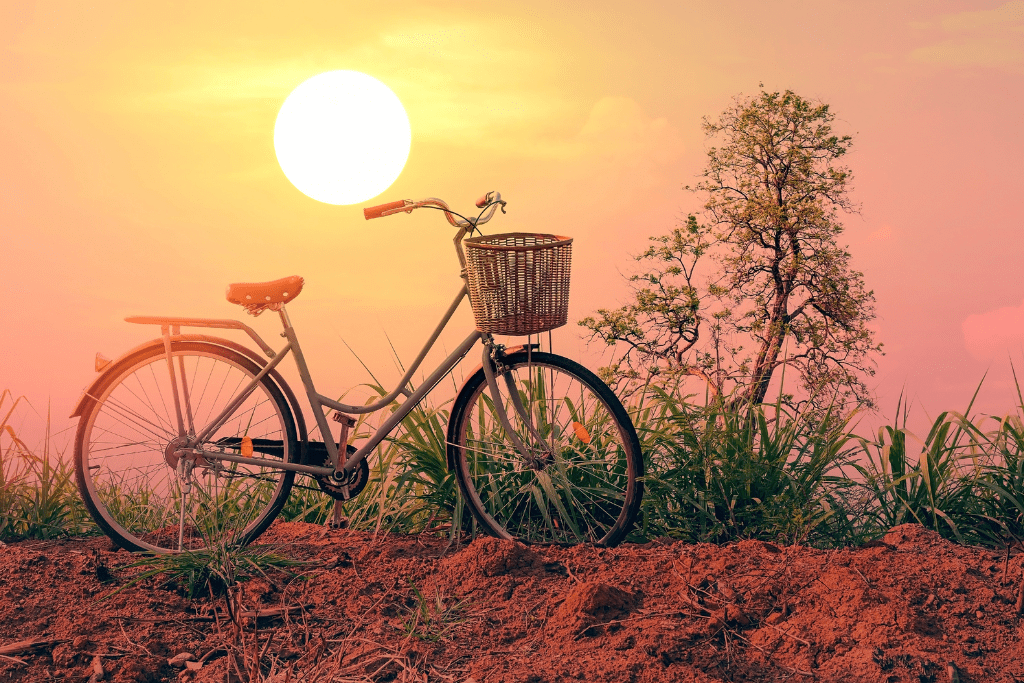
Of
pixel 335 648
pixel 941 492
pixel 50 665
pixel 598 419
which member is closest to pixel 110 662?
pixel 50 665

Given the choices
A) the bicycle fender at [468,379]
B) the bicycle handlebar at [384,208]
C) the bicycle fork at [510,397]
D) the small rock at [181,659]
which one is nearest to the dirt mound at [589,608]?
the bicycle fork at [510,397]

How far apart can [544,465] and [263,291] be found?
5.78 feet

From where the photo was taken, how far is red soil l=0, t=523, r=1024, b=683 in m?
3.14

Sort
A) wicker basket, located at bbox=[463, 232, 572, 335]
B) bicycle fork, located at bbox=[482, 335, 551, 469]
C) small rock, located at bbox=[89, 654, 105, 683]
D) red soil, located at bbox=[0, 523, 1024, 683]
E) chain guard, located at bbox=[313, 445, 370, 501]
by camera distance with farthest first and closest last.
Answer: chain guard, located at bbox=[313, 445, 370, 501], bicycle fork, located at bbox=[482, 335, 551, 469], wicker basket, located at bbox=[463, 232, 572, 335], small rock, located at bbox=[89, 654, 105, 683], red soil, located at bbox=[0, 523, 1024, 683]

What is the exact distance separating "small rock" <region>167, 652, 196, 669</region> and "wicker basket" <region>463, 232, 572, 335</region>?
6.50ft

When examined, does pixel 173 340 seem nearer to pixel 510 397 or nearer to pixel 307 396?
pixel 307 396

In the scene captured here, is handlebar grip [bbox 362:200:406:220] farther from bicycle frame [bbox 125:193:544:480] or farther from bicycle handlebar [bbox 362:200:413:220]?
bicycle frame [bbox 125:193:544:480]

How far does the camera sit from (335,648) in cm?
337

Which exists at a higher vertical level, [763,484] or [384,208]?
[384,208]

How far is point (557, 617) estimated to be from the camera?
3432 millimetres

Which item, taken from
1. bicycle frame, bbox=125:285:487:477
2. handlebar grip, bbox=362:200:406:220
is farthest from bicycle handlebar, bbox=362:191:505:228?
bicycle frame, bbox=125:285:487:477

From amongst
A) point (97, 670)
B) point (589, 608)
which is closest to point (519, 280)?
point (589, 608)

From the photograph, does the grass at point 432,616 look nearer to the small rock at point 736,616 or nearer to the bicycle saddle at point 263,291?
the small rock at point 736,616

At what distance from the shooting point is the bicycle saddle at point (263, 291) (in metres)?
4.40
